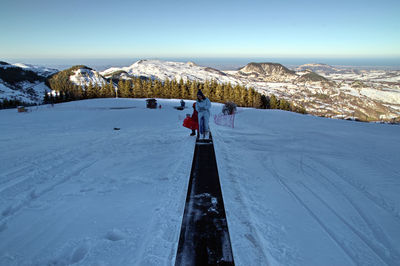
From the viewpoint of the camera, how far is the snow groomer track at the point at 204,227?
2.58 metres

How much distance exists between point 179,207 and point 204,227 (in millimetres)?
740

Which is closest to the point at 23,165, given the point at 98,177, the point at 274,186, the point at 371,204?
the point at 98,177

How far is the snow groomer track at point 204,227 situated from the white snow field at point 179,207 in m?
0.13

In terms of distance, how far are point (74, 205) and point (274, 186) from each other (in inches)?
171

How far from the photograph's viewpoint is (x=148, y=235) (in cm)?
298

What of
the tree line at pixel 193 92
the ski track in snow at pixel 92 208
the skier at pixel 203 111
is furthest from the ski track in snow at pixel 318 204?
the tree line at pixel 193 92

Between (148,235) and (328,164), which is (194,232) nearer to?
(148,235)

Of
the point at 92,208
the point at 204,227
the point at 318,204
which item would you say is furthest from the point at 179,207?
the point at 318,204

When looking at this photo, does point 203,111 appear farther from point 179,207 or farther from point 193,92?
point 193,92

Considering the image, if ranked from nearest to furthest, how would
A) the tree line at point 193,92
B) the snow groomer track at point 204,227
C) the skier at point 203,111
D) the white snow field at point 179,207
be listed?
1. the snow groomer track at point 204,227
2. the white snow field at point 179,207
3. the skier at point 203,111
4. the tree line at point 193,92

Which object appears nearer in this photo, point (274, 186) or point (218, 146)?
point (274, 186)

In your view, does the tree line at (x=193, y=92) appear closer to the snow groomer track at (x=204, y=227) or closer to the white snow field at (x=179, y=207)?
the white snow field at (x=179, y=207)

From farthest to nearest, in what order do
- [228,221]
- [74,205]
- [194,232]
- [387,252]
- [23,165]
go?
[23,165], [74,205], [228,221], [194,232], [387,252]

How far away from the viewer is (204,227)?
10.3ft
